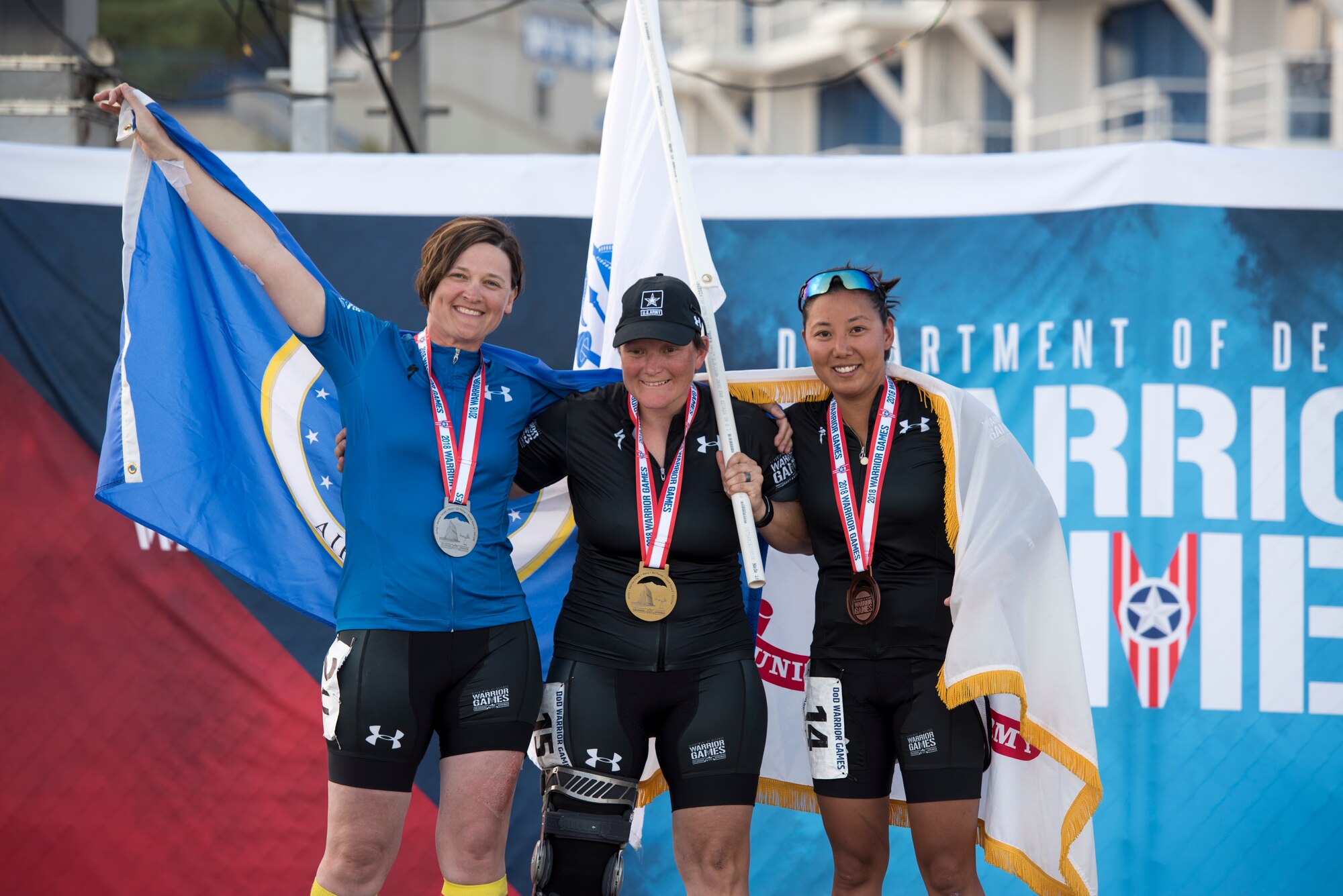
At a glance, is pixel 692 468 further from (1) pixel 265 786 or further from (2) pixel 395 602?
(1) pixel 265 786

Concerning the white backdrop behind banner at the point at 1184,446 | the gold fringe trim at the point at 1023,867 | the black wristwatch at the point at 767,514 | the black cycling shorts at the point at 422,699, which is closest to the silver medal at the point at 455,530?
the black cycling shorts at the point at 422,699

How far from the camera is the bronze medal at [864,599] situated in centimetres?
318

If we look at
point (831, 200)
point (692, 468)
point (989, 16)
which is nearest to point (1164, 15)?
point (989, 16)

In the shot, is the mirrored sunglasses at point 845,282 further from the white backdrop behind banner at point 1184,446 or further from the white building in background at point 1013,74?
the white building in background at point 1013,74

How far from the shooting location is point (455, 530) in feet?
9.96

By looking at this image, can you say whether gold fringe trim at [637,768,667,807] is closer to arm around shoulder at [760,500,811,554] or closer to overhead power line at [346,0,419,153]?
arm around shoulder at [760,500,811,554]

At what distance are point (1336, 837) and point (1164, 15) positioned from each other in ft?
46.3

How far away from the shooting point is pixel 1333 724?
14.0 ft

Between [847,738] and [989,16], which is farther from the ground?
[989,16]

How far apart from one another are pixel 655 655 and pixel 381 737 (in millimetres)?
676

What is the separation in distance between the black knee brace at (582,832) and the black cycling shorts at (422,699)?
0.55 feet

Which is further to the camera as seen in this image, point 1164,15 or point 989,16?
point 989,16

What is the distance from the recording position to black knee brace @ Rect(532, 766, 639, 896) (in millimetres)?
3064

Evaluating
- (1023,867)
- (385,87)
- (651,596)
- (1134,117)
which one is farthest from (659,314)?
(1134,117)
